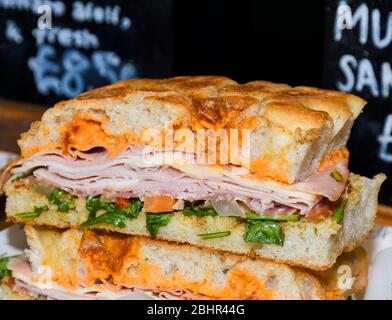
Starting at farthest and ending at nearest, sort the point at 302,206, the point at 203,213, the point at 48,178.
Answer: the point at 48,178
the point at 203,213
the point at 302,206

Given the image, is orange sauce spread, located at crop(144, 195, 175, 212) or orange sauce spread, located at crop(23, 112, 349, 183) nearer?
orange sauce spread, located at crop(23, 112, 349, 183)

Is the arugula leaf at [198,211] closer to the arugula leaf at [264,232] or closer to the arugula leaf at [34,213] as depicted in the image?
the arugula leaf at [264,232]

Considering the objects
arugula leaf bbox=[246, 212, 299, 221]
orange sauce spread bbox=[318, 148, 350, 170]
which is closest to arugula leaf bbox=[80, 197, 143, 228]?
arugula leaf bbox=[246, 212, 299, 221]

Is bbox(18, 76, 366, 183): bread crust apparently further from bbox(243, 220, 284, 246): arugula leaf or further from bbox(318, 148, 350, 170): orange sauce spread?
bbox(243, 220, 284, 246): arugula leaf

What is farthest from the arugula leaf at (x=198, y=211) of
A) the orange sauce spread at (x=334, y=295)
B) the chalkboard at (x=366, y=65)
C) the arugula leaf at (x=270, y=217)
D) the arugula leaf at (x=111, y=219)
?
the chalkboard at (x=366, y=65)

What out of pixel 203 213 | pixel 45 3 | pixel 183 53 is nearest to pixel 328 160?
pixel 203 213

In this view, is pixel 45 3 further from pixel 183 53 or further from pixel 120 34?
pixel 183 53
